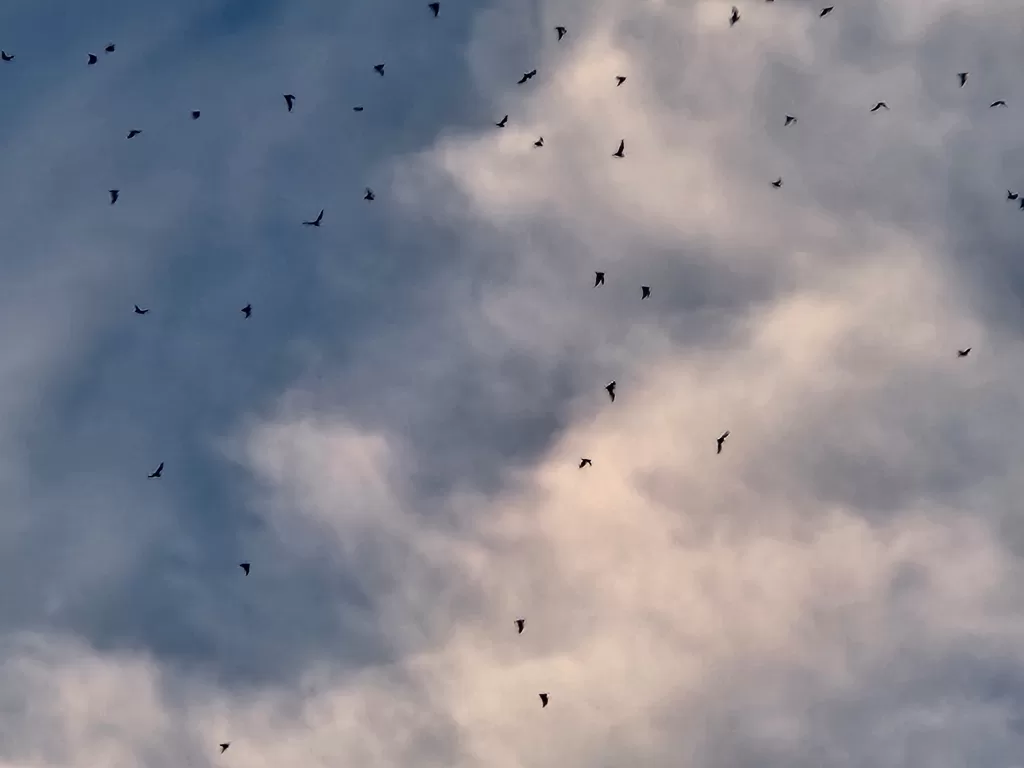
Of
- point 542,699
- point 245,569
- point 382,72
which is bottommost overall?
point 542,699

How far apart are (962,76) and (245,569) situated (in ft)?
380

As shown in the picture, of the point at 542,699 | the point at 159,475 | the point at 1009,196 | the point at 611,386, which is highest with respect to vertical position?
the point at 1009,196

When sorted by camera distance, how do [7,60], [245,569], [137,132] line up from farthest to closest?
[245,569] → [137,132] → [7,60]

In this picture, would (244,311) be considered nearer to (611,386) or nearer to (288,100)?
(288,100)

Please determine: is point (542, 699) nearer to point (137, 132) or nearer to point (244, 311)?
point (244, 311)

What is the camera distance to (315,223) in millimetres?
147125

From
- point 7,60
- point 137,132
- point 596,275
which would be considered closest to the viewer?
point 7,60

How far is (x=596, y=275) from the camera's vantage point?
152625mm

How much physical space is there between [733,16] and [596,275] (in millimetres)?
37582

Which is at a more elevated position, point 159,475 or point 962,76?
point 962,76

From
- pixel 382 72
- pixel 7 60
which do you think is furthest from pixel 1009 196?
pixel 7 60

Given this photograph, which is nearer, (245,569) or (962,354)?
(962,354)

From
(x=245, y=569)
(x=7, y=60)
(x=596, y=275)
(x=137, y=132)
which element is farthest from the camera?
(x=245, y=569)

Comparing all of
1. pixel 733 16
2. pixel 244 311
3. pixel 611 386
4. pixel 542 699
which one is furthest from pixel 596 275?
pixel 542 699
